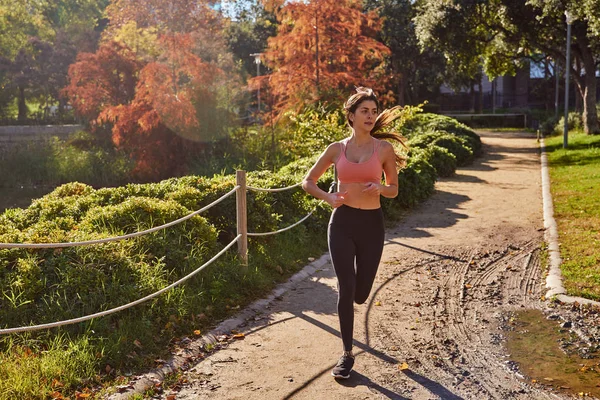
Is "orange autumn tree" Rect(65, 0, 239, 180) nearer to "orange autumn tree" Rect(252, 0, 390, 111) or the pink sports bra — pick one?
"orange autumn tree" Rect(252, 0, 390, 111)

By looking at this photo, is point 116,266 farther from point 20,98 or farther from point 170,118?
point 20,98

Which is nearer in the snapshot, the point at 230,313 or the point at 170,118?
the point at 230,313

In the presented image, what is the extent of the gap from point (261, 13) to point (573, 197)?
3934cm

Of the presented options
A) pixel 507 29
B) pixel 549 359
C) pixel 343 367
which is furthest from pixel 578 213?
pixel 507 29

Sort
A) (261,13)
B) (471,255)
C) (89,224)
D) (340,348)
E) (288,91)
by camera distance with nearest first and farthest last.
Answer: (340,348), (89,224), (471,255), (288,91), (261,13)

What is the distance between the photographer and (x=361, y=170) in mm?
5270

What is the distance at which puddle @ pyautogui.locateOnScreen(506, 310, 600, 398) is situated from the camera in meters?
5.21

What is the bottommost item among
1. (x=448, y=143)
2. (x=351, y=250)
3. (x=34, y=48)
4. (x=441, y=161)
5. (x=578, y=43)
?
(x=441, y=161)

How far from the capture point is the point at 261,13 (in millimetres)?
51062

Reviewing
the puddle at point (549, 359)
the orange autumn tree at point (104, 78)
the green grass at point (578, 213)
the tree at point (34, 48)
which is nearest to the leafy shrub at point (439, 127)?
the green grass at point (578, 213)

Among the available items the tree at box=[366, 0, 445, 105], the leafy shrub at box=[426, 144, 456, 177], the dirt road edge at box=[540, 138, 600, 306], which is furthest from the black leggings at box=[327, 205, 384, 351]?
the tree at box=[366, 0, 445, 105]

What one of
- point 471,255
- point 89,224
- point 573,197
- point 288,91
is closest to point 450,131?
point 288,91

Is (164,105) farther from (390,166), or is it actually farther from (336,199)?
(336,199)

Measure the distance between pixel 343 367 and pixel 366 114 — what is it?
1791 mm
